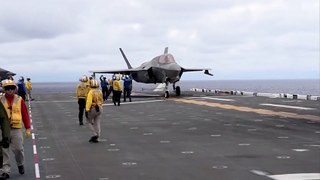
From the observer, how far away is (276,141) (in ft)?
45.9

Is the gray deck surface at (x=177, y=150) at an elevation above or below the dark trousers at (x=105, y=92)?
below

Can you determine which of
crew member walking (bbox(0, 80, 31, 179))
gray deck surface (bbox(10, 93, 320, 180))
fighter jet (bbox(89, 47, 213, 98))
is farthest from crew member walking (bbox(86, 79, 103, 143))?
fighter jet (bbox(89, 47, 213, 98))

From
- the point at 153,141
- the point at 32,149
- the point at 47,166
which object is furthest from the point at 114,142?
the point at 47,166

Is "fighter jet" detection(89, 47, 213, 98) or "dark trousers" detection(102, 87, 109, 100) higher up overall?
"fighter jet" detection(89, 47, 213, 98)

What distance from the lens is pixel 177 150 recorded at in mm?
12531

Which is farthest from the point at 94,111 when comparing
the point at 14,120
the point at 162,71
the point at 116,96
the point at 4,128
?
the point at 162,71

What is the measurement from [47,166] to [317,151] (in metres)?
6.74

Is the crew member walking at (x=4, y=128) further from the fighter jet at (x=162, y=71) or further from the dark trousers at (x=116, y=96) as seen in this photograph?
the fighter jet at (x=162, y=71)

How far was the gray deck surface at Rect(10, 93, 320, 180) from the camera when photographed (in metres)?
9.65

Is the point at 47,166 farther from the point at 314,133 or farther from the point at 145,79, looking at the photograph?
the point at 145,79

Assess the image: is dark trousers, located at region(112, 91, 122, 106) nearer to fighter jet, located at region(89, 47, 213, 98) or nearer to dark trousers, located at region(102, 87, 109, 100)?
dark trousers, located at region(102, 87, 109, 100)

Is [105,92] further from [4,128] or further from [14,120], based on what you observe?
[4,128]

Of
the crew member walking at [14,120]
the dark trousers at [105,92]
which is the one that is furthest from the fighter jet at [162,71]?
the crew member walking at [14,120]

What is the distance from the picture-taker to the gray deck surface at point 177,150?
380 inches
